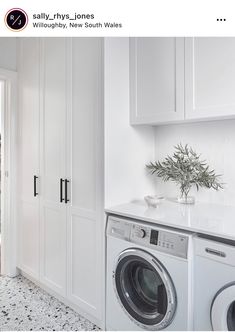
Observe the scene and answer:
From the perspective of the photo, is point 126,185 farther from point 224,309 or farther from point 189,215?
point 224,309

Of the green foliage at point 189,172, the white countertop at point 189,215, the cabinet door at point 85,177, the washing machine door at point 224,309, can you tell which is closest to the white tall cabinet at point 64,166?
the cabinet door at point 85,177

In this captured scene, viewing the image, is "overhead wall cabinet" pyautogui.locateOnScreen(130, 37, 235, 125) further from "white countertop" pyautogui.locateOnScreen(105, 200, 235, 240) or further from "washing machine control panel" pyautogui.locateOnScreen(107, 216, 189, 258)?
"washing machine control panel" pyautogui.locateOnScreen(107, 216, 189, 258)

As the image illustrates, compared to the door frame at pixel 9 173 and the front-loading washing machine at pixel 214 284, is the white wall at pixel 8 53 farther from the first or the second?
the front-loading washing machine at pixel 214 284

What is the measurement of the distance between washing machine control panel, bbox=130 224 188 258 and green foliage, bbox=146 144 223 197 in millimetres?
550

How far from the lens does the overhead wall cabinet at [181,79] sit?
1.48 meters

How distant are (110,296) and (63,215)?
70 centimetres

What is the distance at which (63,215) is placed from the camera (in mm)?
1998

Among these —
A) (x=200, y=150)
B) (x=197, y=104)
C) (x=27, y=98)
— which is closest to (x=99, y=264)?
(x=200, y=150)

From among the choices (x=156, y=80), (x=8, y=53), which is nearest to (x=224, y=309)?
(x=156, y=80)

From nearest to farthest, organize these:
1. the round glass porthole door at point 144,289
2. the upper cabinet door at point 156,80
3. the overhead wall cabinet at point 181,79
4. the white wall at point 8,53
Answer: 1. the round glass porthole door at point 144,289
2. the overhead wall cabinet at point 181,79
3. the upper cabinet door at point 156,80
4. the white wall at point 8,53

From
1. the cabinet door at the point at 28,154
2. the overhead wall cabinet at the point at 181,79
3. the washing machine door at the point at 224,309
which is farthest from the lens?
the cabinet door at the point at 28,154
